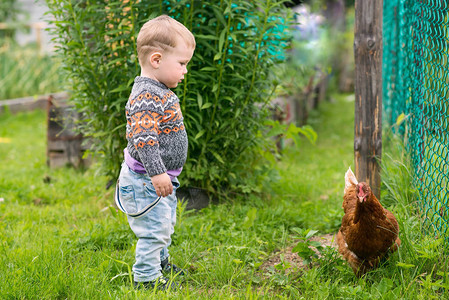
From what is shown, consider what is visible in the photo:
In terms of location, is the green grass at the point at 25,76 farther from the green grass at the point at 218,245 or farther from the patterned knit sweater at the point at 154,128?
the patterned knit sweater at the point at 154,128

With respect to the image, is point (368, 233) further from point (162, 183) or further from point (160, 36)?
point (160, 36)

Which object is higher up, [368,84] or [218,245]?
[368,84]

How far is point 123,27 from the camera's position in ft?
11.8

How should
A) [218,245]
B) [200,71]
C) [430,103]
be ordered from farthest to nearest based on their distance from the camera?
1. [200,71]
2. [218,245]
3. [430,103]

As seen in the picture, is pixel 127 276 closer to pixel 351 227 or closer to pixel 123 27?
pixel 351 227

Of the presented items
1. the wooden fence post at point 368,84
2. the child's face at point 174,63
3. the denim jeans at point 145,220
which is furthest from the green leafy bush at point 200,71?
the denim jeans at point 145,220

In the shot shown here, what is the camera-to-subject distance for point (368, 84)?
10.4 feet

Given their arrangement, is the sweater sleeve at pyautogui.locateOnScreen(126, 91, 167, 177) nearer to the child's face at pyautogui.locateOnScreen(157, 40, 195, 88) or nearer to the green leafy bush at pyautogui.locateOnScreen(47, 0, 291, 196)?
the child's face at pyautogui.locateOnScreen(157, 40, 195, 88)

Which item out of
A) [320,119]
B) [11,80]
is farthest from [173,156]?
[11,80]

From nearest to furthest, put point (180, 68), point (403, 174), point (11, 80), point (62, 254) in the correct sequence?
point (180, 68) → point (62, 254) → point (403, 174) → point (11, 80)

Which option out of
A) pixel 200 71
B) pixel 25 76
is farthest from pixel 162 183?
pixel 25 76

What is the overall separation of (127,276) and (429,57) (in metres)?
2.45

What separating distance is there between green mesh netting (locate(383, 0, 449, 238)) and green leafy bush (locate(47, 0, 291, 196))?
3.34 ft

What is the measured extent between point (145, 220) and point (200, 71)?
154 centimetres
